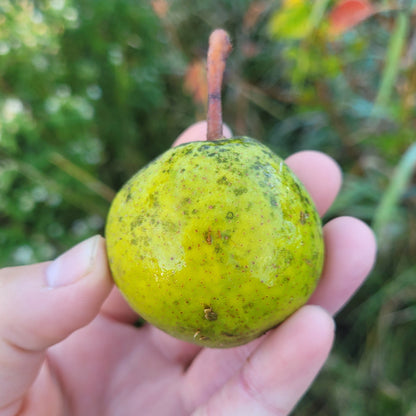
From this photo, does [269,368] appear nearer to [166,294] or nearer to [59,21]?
[166,294]

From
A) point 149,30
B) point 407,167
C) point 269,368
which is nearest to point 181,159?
point 269,368

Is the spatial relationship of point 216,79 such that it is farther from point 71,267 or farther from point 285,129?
point 285,129

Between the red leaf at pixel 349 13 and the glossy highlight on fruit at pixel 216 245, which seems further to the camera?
the red leaf at pixel 349 13

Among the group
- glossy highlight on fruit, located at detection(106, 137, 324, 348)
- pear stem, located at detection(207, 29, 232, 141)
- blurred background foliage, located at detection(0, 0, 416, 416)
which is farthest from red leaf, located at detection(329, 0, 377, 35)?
glossy highlight on fruit, located at detection(106, 137, 324, 348)

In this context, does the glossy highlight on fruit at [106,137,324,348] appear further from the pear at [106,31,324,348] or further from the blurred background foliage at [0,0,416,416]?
the blurred background foliage at [0,0,416,416]

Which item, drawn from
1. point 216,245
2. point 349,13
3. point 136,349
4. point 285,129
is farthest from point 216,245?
point 285,129

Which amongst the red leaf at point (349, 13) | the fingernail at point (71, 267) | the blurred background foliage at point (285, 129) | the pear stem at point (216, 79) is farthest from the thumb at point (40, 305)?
the red leaf at point (349, 13)

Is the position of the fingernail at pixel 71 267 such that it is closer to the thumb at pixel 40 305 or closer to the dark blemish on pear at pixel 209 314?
the thumb at pixel 40 305

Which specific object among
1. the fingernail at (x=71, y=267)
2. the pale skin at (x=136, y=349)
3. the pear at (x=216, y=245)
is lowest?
the pale skin at (x=136, y=349)
